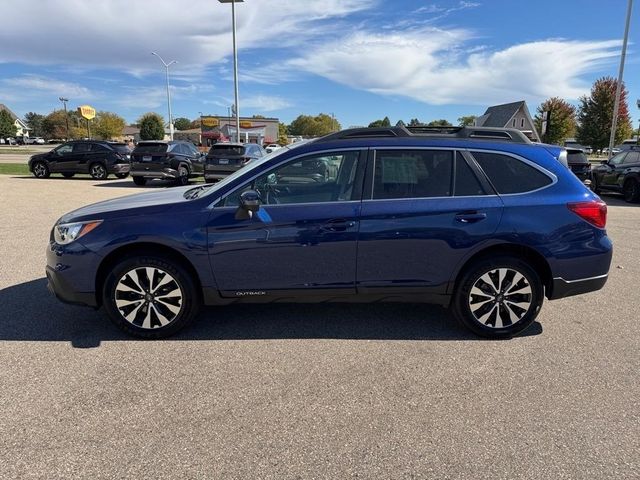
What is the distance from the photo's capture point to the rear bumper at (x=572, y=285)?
13.1 ft

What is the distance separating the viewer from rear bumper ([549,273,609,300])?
3986 millimetres

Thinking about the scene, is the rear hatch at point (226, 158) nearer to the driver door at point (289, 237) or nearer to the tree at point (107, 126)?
the driver door at point (289, 237)

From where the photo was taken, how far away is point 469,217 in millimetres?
3834

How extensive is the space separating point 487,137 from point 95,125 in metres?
106

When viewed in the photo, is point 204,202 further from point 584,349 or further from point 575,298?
point 575,298

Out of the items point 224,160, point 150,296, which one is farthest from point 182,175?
point 150,296

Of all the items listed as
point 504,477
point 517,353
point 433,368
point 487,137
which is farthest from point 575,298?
point 504,477

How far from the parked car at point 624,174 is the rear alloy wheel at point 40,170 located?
2186 cm

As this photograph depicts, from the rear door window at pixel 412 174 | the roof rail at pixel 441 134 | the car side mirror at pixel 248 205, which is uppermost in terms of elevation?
the roof rail at pixel 441 134

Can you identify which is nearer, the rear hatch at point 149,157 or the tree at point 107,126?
the rear hatch at point 149,157

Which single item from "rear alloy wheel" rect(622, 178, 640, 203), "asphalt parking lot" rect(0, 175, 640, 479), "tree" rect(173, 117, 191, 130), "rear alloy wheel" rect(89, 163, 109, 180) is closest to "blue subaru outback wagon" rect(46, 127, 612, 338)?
"asphalt parking lot" rect(0, 175, 640, 479)

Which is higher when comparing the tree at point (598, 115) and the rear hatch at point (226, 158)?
the tree at point (598, 115)

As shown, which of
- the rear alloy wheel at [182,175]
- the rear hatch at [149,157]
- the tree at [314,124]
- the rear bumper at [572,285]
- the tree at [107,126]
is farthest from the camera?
the tree at [314,124]

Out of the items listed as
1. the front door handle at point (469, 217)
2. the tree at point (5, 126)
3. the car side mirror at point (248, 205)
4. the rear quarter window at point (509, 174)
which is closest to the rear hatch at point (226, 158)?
the car side mirror at point (248, 205)
